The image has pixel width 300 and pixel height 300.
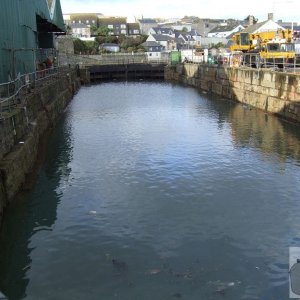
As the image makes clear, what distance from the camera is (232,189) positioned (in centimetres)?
1480

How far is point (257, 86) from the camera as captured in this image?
3312cm

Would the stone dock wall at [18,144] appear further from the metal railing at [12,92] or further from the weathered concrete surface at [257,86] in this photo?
the weathered concrete surface at [257,86]

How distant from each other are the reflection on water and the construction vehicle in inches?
626

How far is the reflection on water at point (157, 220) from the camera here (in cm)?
917

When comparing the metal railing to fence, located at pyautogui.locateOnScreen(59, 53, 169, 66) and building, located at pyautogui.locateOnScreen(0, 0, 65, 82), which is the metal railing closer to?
building, located at pyautogui.locateOnScreen(0, 0, 65, 82)

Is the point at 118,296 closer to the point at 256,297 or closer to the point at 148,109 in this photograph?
the point at 256,297

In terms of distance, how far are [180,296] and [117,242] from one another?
9.17 ft

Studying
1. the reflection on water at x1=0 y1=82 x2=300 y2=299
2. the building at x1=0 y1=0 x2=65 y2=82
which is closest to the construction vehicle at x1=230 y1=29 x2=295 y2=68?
the reflection on water at x1=0 y1=82 x2=300 y2=299

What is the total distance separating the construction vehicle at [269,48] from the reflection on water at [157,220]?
15.9 metres

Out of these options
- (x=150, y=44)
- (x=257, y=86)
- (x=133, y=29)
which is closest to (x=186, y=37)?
(x=150, y=44)

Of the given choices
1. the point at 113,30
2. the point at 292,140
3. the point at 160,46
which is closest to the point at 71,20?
the point at 113,30

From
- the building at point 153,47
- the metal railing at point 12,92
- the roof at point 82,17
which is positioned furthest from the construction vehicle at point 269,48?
the roof at point 82,17

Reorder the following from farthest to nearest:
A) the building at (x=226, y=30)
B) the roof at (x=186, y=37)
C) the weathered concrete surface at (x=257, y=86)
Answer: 1. the building at (x=226, y=30)
2. the roof at (x=186, y=37)
3. the weathered concrete surface at (x=257, y=86)

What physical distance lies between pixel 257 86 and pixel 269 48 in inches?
290
